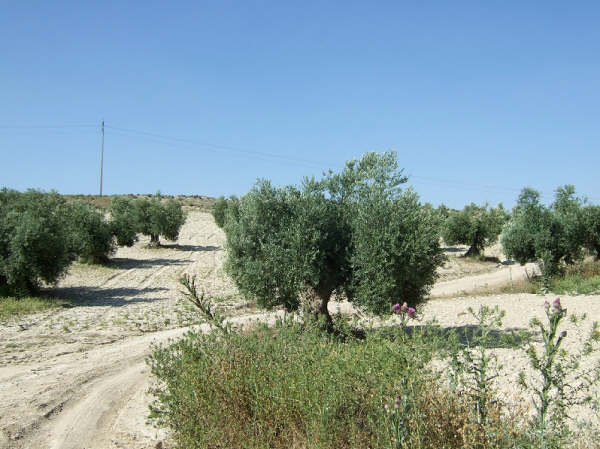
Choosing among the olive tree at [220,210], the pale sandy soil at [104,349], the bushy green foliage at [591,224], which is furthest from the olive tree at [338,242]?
the olive tree at [220,210]

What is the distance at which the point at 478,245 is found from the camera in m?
41.8

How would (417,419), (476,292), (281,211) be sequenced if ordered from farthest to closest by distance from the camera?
1. (476,292)
2. (281,211)
3. (417,419)

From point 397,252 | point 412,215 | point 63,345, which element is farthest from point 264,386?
point 63,345

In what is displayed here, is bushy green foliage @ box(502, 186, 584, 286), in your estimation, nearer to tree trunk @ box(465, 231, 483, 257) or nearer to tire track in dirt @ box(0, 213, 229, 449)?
tree trunk @ box(465, 231, 483, 257)

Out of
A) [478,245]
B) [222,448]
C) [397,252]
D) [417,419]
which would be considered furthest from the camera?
[478,245]

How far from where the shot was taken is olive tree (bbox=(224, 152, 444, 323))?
34.6ft

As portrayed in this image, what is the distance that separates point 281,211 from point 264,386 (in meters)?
6.89

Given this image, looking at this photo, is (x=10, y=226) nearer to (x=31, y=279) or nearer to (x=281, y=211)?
(x=31, y=279)

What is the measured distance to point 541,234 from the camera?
23.2m

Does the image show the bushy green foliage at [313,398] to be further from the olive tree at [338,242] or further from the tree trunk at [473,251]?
the tree trunk at [473,251]

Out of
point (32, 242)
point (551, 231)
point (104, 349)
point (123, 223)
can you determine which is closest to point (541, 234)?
point (551, 231)

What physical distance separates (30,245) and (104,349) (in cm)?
839

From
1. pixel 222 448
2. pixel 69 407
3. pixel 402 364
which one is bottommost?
pixel 69 407

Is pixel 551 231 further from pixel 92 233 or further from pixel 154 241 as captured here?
pixel 154 241
